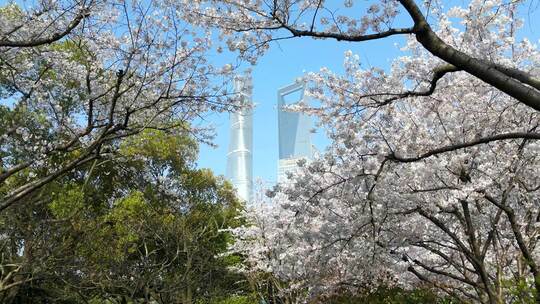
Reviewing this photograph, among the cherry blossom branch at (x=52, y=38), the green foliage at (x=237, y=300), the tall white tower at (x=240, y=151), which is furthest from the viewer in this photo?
the tall white tower at (x=240, y=151)

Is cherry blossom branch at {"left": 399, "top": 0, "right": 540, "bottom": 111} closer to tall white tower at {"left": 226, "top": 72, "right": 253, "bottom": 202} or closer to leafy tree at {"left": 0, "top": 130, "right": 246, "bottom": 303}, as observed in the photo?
leafy tree at {"left": 0, "top": 130, "right": 246, "bottom": 303}

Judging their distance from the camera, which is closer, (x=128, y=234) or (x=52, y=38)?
(x=52, y=38)

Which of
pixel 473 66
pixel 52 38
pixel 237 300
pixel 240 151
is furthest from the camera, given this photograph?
pixel 240 151

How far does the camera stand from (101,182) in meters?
19.2

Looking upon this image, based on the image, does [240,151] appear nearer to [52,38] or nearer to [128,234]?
[128,234]

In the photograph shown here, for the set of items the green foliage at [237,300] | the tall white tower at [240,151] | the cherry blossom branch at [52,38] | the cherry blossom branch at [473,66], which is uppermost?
the tall white tower at [240,151]

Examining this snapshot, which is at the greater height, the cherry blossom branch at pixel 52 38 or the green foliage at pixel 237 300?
the cherry blossom branch at pixel 52 38

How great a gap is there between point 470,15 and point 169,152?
15.7 meters

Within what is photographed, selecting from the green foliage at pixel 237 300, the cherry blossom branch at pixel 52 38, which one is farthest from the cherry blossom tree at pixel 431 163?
the green foliage at pixel 237 300

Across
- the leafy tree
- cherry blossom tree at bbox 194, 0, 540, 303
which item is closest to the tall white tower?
the leafy tree

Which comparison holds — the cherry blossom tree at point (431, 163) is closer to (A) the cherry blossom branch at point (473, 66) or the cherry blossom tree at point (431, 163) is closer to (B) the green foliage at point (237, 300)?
(A) the cherry blossom branch at point (473, 66)

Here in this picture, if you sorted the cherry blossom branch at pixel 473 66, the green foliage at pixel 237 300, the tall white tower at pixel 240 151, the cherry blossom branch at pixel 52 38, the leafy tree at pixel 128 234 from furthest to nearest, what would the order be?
the tall white tower at pixel 240 151 → the green foliage at pixel 237 300 → the leafy tree at pixel 128 234 → the cherry blossom branch at pixel 52 38 → the cherry blossom branch at pixel 473 66

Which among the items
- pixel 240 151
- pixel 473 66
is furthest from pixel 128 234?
pixel 240 151

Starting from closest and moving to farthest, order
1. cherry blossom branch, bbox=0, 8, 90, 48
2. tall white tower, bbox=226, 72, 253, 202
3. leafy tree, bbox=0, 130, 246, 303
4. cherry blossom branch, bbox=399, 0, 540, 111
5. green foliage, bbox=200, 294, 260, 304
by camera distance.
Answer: cherry blossom branch, bbox=399, 0, 540, 111 < cherry blossom branch, bbox=0, 8, 90, 48 < leafy tree, bbox=0, 130, 246, 303 < green foliage, bbox=200, 294, 260, 304 < tall white tower, bbox=226, 72, 253, 202
